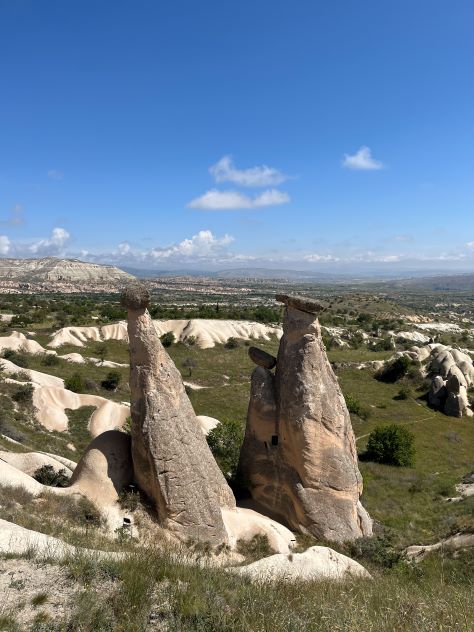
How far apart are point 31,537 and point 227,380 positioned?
132ft

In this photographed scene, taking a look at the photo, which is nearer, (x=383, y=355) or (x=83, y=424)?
(x=83, y=424)

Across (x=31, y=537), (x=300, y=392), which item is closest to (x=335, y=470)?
(x=300, y=392)

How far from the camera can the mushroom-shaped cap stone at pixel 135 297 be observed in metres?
11.8

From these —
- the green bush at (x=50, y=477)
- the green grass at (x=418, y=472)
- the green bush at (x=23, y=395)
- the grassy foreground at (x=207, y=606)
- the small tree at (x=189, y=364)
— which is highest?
the grassy foreground at (x=207, y=606)

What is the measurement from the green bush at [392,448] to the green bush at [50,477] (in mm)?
21928

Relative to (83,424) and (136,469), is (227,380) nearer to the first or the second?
(83,424)

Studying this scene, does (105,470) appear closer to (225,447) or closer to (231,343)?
(225,447)

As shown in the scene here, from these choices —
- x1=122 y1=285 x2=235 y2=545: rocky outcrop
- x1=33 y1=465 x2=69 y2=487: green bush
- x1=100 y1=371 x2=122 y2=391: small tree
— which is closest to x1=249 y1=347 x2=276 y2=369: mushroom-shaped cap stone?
x1=122 y1=285 x2=235 y2=545: rocky outcrop

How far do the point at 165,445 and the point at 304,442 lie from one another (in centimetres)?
459

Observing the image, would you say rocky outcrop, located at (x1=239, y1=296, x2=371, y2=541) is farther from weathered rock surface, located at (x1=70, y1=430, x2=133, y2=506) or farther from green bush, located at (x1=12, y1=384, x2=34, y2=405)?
green bush, located at (x1=12, y1=384, x2=34, y2=405)

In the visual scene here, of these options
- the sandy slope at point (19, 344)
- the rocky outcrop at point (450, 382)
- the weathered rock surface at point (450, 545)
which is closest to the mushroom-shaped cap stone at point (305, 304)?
the weathered rock surface at point (450, 545)

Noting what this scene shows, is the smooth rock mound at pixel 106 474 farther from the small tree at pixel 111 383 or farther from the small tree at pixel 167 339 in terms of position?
the small tree at pixel 167 339

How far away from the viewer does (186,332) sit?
6538 centimetres

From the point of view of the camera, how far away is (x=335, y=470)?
45.0 ft
